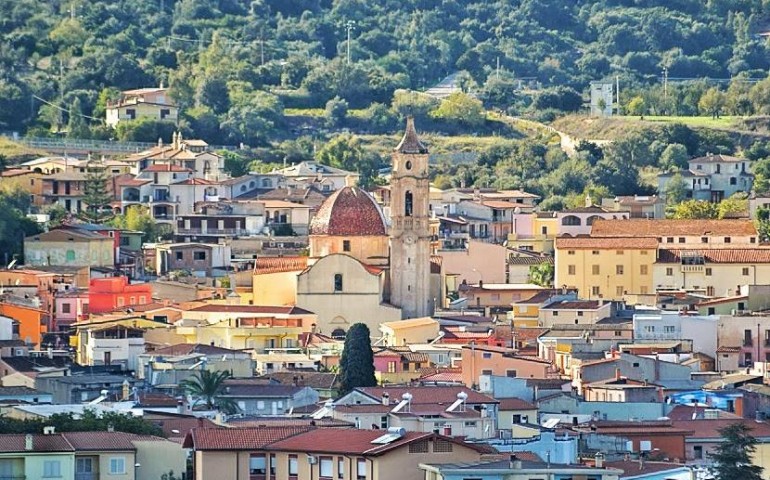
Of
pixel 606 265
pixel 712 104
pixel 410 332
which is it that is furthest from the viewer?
pixel 712 104

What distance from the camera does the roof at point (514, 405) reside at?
206 ft

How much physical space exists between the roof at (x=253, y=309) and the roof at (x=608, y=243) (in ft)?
37.9

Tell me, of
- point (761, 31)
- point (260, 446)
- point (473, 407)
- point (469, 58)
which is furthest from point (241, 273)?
point (761, 31)

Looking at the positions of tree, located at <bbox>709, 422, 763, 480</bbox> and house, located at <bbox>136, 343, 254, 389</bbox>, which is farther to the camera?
house, located at <bbox>136, 343, 254, 389</bbox>

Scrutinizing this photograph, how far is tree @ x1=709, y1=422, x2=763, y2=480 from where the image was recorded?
173 feet

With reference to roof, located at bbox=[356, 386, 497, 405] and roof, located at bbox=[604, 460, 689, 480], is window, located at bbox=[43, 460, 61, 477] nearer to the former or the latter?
roof, located at bbox=[604, 460, 689, 480]

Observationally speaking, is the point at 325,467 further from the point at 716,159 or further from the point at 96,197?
the point at 716,159

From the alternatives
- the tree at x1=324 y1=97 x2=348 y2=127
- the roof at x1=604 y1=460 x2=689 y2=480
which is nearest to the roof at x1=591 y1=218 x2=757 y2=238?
the tree at x1=324 y1=97 x2=348 y2=127

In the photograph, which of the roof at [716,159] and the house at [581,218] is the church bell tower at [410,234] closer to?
the house at [581,218]

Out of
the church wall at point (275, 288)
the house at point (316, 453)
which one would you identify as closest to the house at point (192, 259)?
the church wall at point (275, 288)

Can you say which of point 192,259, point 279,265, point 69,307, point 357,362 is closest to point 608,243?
point 279,265

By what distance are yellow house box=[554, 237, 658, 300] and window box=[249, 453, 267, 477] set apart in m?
48.3

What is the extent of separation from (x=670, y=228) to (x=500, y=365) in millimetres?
30720

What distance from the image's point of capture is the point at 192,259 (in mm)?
104938
